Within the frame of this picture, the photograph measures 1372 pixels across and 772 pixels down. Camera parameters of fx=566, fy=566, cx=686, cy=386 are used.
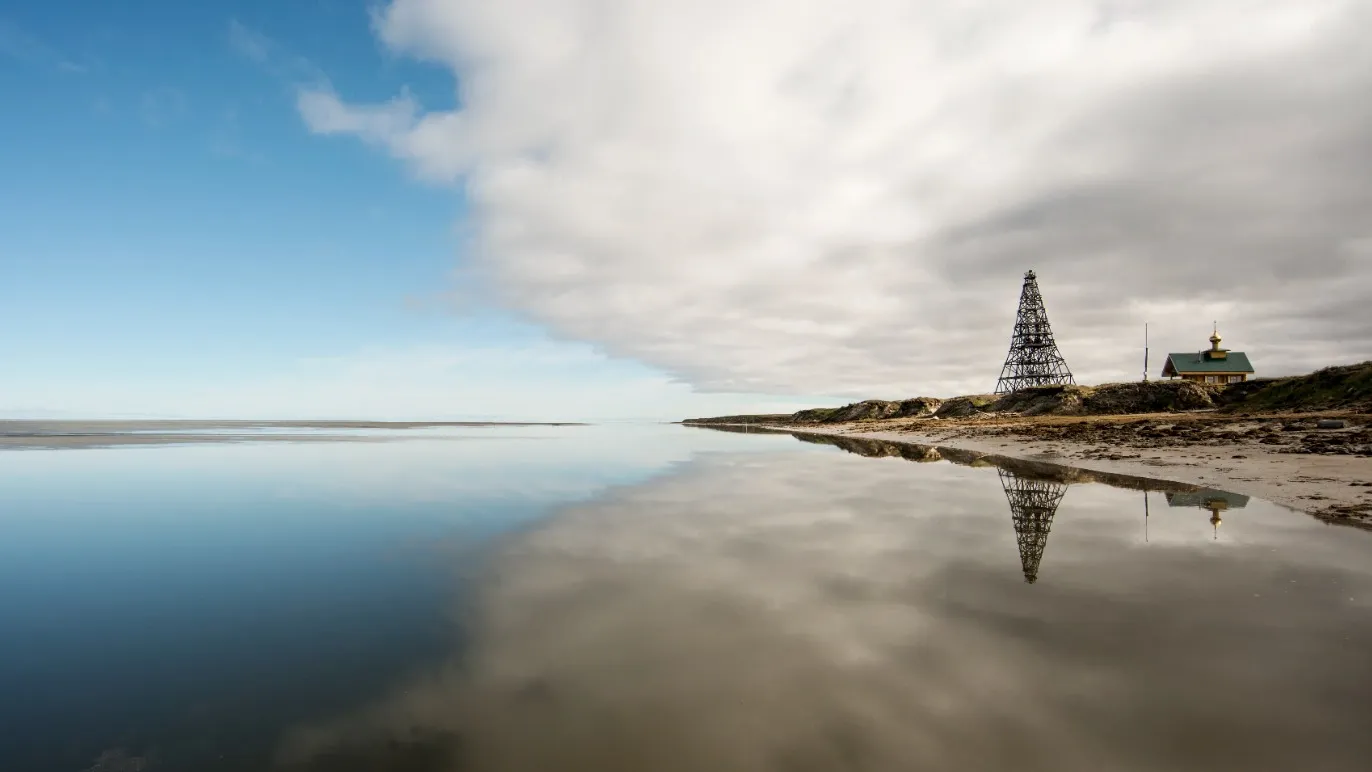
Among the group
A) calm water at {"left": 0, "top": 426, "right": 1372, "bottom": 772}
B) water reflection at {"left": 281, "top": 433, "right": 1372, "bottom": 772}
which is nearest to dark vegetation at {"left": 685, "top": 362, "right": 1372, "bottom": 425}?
water reflection at {"left": 281, "top": 433, "right": 1372, "bottom": 772}

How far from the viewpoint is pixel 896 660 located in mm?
5902

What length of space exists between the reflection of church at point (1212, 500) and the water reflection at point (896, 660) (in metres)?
2.74

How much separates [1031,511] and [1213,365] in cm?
9361

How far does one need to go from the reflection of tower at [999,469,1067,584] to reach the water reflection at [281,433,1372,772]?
0.38 ft

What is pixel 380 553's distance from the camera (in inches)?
413

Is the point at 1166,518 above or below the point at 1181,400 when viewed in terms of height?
below

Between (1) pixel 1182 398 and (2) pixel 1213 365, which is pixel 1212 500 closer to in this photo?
(1) pixel 1182 398

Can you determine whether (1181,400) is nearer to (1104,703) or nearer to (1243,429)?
(1243,429)

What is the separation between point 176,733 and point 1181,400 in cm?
7228

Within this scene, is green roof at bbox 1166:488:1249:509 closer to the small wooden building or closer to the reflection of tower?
the reflection of tower

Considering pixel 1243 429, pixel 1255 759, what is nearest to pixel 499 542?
pixel 1255 759

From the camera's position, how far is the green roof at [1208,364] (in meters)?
79.6

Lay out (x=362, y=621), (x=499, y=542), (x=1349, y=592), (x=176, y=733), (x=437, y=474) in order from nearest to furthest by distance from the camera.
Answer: (x=176, y=733) < (x=362, y=621) < (x=1349, y=592) < (x=499, y=542) < (x=437, y=474)

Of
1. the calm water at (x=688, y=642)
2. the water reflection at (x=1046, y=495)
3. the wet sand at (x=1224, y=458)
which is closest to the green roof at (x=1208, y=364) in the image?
the wet sand at (x=1224, y=458)
